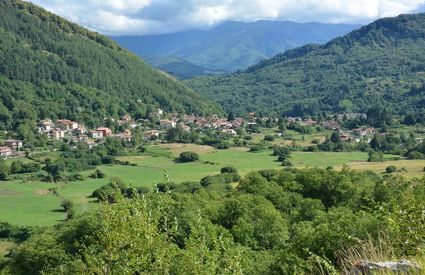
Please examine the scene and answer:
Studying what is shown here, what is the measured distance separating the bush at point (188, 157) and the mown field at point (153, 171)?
1.47 metres

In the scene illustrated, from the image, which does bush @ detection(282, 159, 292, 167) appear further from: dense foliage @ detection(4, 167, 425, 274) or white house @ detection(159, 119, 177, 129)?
white house @ detection(159, 119, 177, 129)

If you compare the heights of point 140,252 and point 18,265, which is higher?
point 140,252

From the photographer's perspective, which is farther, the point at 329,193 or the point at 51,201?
the point at 51,201

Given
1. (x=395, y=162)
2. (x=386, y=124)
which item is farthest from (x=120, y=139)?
(x=386, y=124)

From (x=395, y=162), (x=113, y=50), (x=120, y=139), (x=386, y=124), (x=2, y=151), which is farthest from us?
(x=113, y=50)

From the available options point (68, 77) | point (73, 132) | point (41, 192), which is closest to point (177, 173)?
point (41, 192)

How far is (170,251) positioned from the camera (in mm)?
11312

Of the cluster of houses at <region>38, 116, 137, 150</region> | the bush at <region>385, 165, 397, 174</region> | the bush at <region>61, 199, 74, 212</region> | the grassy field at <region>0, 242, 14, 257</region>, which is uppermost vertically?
the cluster of houses at <region>38, 116, 137, 150</region>

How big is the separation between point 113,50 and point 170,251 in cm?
17455

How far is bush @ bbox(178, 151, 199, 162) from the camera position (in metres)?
86.4

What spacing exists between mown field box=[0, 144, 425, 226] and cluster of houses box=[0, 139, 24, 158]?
1885cm

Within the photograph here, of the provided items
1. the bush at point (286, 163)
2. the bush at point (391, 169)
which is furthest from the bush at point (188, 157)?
the bush at point (391, 169)

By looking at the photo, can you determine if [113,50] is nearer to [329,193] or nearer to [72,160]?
[72,160]

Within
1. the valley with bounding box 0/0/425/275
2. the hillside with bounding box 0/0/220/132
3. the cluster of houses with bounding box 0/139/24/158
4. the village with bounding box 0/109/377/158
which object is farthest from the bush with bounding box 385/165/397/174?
the hillside with bounding box 0/0/220/132
